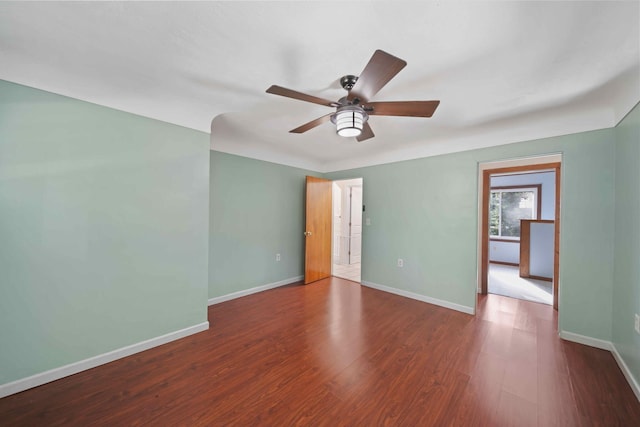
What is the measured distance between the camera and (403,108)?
168 centimetres

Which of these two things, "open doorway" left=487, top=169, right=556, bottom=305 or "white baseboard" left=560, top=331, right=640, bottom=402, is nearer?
"white baseboard" left=560, top=331, right=640, bottom=402

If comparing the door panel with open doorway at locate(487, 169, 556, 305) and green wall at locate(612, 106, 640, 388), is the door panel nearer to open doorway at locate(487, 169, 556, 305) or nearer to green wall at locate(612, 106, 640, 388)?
open doorway at locate(487, 169, 556, 305)

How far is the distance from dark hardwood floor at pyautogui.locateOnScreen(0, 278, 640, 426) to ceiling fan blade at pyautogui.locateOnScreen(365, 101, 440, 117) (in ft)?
6.67

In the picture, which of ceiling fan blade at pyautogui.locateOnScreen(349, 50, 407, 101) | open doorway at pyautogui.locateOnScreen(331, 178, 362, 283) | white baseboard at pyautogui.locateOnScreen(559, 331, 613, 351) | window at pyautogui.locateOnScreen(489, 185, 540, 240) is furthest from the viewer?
open doorway at pyautogui.locateOnScreen(331, 178, 362, 283)

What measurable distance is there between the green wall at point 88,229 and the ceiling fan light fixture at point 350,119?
1634mm

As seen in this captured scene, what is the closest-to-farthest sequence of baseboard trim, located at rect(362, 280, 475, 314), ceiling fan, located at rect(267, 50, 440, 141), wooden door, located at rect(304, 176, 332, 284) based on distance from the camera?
ceiling fan, located at rect(267, 50, 440, 141) → baseboard trim, located at rect(362, 280, 475, 314) → wooden door, located at rect(304, 176, 332, 284)

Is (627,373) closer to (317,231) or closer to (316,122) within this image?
(316,122)

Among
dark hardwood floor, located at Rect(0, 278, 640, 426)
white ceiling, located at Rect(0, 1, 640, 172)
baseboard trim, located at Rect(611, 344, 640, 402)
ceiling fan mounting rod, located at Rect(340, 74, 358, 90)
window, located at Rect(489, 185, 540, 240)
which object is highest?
white ceiling, located at Rect(0, 1, 640, 172)

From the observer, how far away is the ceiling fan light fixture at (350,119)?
68.8 inches

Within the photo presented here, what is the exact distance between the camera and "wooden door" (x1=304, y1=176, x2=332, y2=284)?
4.23 meters

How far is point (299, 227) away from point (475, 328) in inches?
118

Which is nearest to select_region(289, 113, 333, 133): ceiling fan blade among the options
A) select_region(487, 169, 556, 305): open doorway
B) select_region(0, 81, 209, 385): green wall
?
select_region(0, 81, 209, 385): green wall

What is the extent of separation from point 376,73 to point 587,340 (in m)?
3.29

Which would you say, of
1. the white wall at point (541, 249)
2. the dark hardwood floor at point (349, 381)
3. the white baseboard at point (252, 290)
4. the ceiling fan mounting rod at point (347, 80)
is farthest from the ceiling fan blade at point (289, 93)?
the white wall at point (541, 249)
